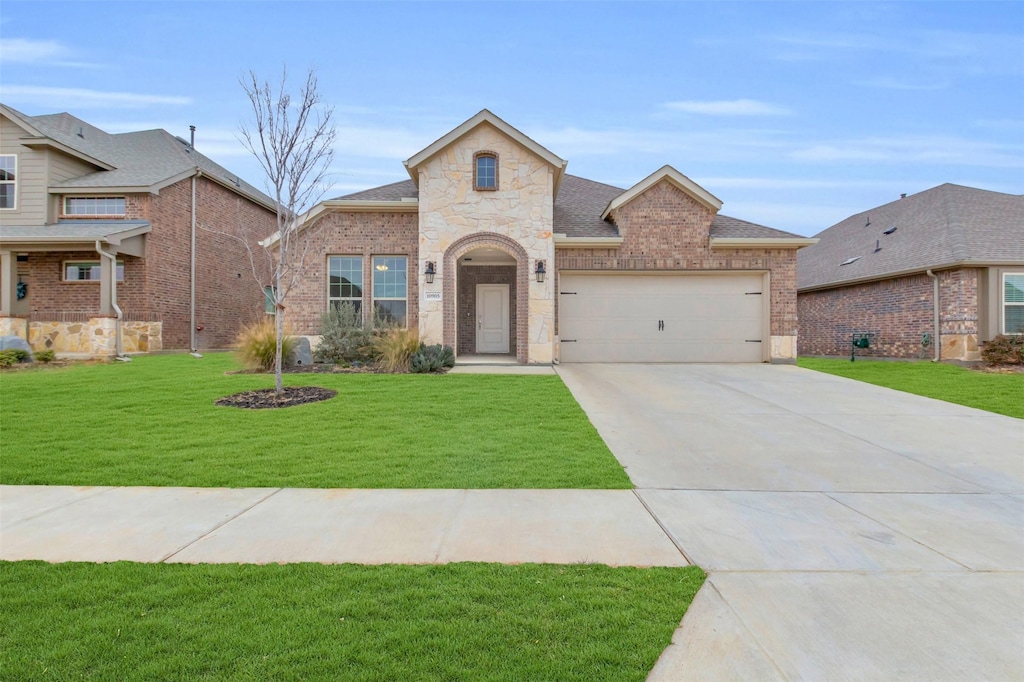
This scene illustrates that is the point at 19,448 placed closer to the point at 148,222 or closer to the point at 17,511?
the point at 17,511

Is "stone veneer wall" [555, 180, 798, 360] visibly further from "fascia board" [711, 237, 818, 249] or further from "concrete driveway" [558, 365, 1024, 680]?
"concrete driveway" [558, 365, 1024, 680]

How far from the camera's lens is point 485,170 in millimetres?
13609

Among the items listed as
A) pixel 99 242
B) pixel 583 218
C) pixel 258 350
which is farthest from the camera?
pixel 583 218

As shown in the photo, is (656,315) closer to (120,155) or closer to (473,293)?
(473,293)

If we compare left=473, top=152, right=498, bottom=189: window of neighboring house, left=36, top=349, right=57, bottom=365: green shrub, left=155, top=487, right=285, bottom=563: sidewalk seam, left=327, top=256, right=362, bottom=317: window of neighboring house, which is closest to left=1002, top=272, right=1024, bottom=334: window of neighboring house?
left=473, top=152, right=498, bottom=189: window of neighboring house

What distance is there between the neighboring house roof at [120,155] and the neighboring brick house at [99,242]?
0.16ft

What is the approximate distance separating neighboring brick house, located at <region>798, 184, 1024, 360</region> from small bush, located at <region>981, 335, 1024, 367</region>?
766mm

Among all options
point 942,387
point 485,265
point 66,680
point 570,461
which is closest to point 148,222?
point 485,265

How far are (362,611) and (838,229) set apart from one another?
27082 millimetres

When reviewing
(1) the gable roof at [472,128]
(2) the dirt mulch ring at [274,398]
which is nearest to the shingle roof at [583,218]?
(1) the gable roof at [472,128]

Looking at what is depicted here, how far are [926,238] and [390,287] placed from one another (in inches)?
688

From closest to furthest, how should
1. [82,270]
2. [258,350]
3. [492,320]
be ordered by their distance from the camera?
1. [258,350]
2. [492,320]
3. [82,270]

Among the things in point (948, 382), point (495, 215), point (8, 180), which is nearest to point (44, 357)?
point (8, 180)

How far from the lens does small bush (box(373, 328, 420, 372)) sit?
12094 mm
